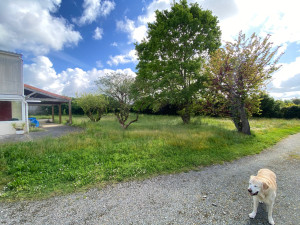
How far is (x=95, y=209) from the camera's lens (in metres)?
2.56

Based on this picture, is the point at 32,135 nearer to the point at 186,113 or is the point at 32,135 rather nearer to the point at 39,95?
the point at 39,95

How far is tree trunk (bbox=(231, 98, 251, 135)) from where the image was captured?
903 cm

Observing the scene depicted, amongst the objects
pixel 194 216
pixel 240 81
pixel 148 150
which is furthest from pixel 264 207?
pixel 240 81

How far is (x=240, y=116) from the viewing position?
376 inches

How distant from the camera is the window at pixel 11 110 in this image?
9594 mm

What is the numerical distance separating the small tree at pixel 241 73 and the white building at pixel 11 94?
1344 centimetres

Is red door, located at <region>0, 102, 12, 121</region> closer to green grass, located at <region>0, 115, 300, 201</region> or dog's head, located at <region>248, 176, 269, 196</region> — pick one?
green grass, located at <region>0, 115, 300, 201</region>

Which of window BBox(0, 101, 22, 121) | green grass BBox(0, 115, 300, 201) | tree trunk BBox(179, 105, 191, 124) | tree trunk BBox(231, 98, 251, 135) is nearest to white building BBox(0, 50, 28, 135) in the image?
window BBox(0, 101, 22, 121)

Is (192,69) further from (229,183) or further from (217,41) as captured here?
(229,183)

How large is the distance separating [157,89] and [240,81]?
6266 millimetres

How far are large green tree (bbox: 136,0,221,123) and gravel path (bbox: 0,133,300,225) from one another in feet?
28.1

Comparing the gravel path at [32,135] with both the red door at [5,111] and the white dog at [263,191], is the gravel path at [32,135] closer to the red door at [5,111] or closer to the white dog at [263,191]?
the red door at [5,111]

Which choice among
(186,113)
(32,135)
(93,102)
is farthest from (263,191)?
(93,102)

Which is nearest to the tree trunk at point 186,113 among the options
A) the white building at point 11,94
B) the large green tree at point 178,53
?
the large green tree at point 178,53
